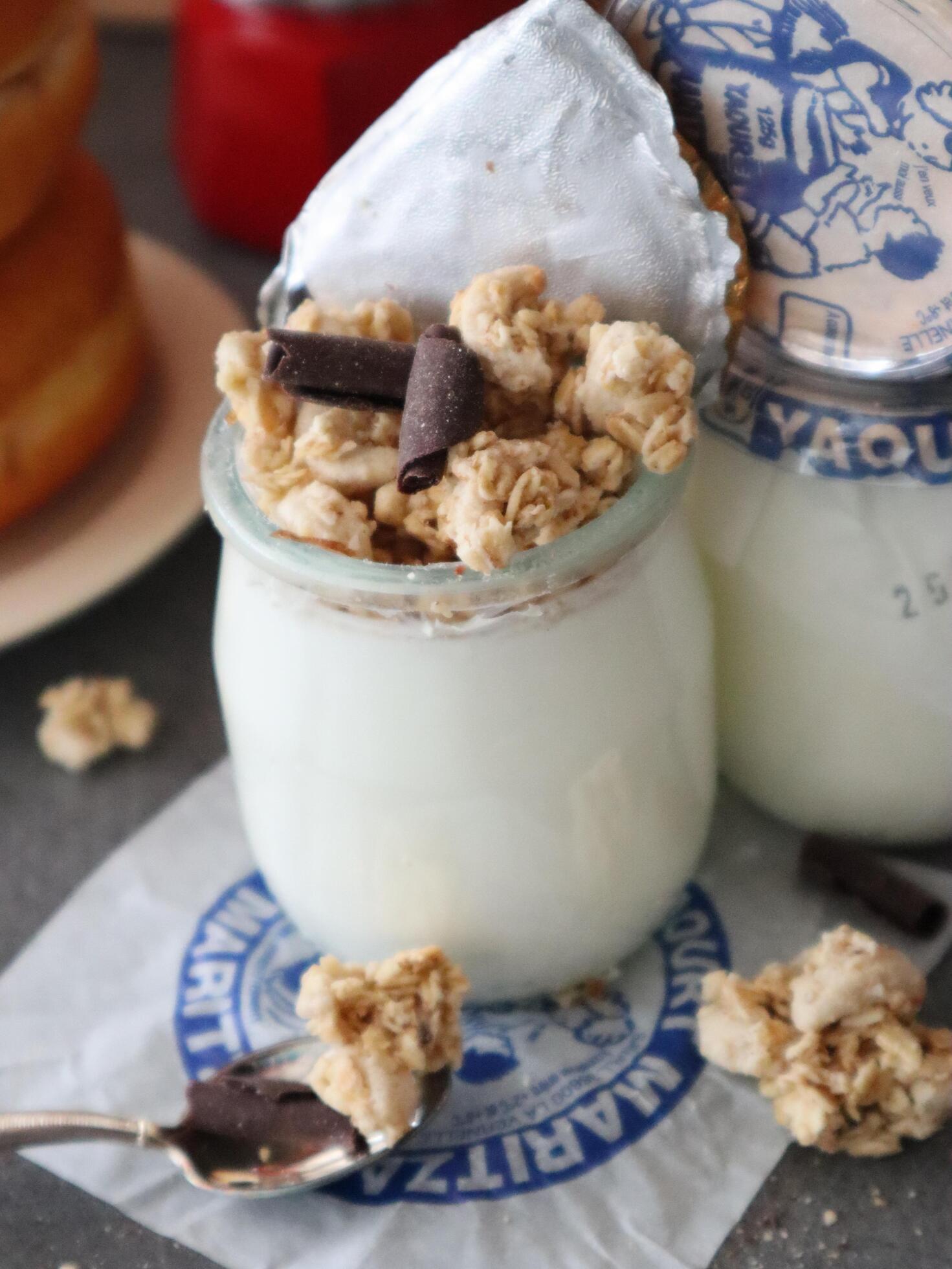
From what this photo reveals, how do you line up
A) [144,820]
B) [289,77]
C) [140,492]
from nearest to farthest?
[144,820]
[140,492]
[289,77]

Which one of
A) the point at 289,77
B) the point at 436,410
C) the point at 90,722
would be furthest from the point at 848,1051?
the point at 289,77

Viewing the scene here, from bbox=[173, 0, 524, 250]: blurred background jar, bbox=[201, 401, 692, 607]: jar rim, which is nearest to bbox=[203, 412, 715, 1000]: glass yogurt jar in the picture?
bbox=[201, 401, 692, 607]: jar rim

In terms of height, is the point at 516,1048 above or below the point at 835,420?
below

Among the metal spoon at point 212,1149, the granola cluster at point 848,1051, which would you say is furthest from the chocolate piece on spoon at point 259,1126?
the granola cluster at point 848,1051

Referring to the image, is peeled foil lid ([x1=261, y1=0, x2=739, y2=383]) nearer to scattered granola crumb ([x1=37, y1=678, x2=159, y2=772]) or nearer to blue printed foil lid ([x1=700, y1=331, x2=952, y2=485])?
blue printed foil lid ([x1=700, y1=331, x2=952, y2=485])

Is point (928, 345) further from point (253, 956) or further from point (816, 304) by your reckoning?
point (253, 956)

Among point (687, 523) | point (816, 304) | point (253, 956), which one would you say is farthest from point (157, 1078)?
point (816, 304)

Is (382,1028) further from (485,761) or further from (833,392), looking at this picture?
(833,392)
